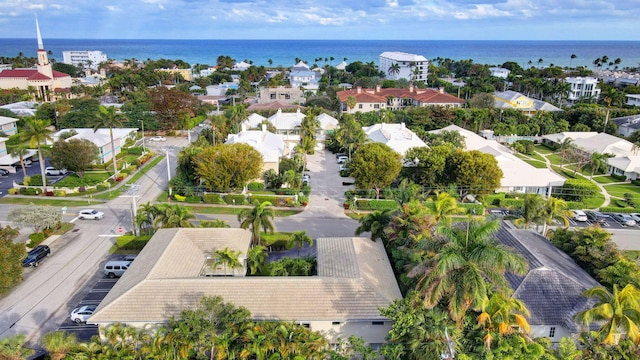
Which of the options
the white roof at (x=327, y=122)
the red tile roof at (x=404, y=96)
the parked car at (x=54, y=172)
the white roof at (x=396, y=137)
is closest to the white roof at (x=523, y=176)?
the white roof at (x=396, y=137)

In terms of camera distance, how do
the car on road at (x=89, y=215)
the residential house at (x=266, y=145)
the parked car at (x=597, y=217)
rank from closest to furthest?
the car on road at (x=89, y=215), the parked car at (x=597, y=217), the residential house at (x=266, y=145)

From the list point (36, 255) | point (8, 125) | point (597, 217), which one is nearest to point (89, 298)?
point (36, 255)

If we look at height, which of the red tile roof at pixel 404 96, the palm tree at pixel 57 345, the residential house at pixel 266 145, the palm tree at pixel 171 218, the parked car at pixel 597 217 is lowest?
the parked car at pixel 597 217

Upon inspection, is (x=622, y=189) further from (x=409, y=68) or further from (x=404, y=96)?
(x=409, y=68)

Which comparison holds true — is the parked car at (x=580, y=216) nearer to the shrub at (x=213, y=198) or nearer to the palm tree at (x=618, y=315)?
the palm tree at (x=618, y=315)

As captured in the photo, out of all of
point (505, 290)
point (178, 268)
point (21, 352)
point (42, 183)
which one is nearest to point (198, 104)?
point (42, 183)

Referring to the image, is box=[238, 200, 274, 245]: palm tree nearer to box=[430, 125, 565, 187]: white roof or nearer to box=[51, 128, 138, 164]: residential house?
box=[430, 125, 565, 187]: white roof
